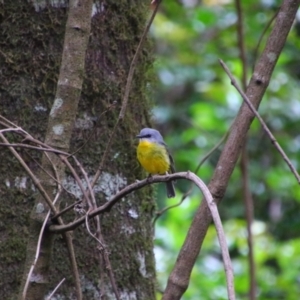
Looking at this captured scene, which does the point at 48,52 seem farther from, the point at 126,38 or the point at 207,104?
the point at 207,104

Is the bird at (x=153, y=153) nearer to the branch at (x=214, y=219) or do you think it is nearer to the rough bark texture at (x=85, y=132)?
the rough bark texture at (x=85, y=132)

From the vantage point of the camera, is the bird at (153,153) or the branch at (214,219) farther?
the bird at (153,153)

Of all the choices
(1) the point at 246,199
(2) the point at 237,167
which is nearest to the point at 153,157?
(1) the point at 246,199

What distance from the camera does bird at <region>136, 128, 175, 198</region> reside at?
2713 mm

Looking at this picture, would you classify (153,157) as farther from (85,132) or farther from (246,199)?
(246,199)

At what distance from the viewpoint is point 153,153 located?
3043 mm

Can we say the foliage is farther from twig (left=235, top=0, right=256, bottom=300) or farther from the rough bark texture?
the rough bark texture

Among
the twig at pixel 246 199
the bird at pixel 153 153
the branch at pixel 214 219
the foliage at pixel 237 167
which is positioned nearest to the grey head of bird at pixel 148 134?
the bird at pixel 153 153

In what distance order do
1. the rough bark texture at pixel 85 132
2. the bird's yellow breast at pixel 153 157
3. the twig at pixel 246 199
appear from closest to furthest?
the rough bark texture at pixel 85 132, the bird's yellow breast at pixel 153 157, the twig at pixel 246 199

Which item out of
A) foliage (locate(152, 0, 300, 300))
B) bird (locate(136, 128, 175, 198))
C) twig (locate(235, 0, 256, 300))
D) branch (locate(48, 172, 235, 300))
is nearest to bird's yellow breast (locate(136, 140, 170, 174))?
bird (locate(136, 128, 175, 198))

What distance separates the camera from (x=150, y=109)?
9.52 feet

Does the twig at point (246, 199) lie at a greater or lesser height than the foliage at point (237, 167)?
lesser

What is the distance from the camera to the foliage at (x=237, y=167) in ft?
18.9

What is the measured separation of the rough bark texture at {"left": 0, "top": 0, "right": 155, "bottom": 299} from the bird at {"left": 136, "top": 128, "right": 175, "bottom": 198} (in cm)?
4
